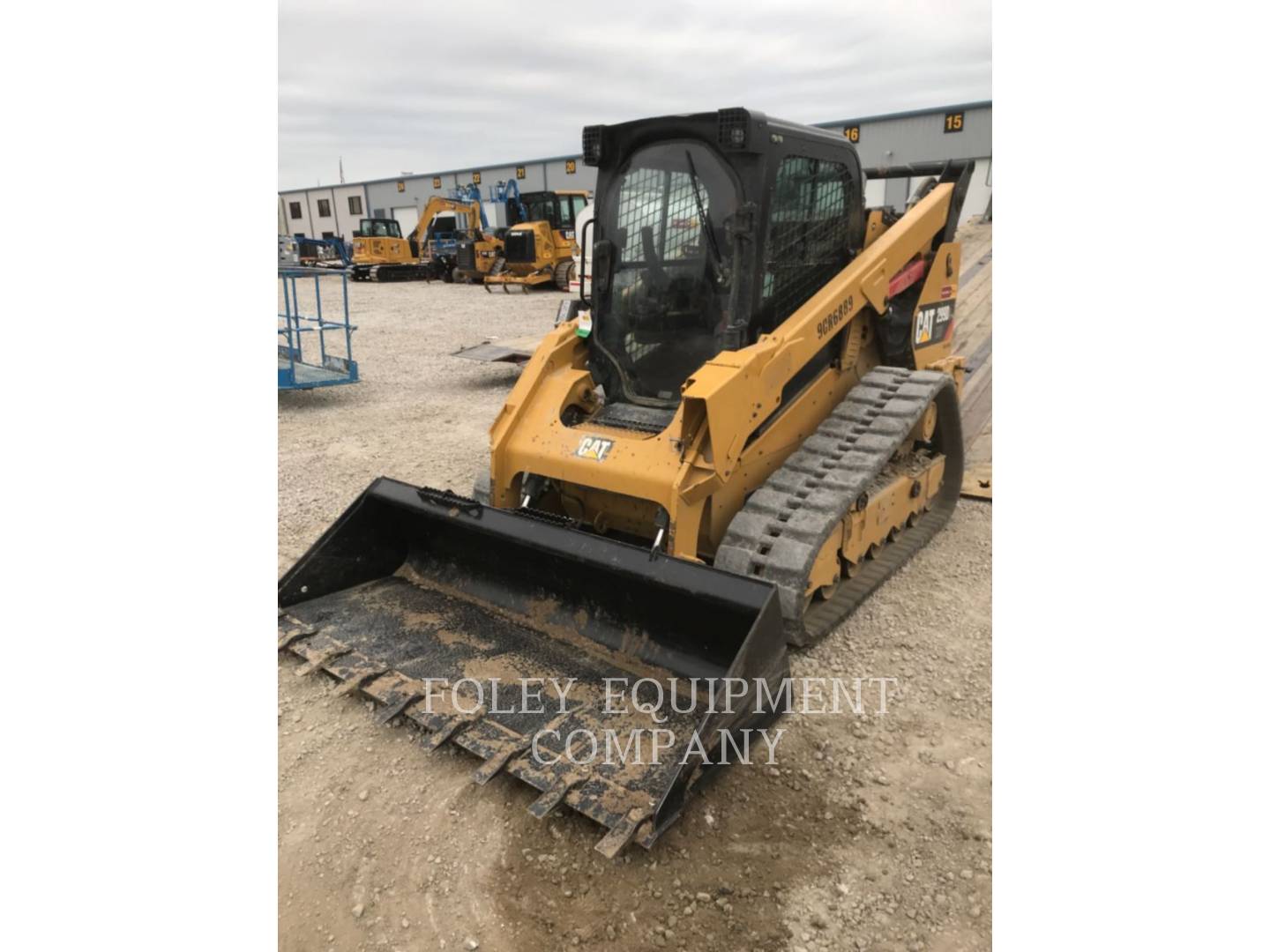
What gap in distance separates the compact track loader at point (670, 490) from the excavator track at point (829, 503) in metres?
0.01

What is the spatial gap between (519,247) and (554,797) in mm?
19075

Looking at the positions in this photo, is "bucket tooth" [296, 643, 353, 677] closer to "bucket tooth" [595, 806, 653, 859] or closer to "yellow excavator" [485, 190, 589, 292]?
"bucket tooth" [595, 806, 653, 859]

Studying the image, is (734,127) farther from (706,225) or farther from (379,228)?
(379,228)

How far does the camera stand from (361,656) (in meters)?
3.44

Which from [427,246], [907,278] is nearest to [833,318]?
[907,278]

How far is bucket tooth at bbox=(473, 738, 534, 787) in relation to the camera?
2.74m

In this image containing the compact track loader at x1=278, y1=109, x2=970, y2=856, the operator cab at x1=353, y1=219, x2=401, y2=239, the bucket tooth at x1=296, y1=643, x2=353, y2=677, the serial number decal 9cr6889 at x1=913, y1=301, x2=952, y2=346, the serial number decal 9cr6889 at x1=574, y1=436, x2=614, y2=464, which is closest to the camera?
the compact track loader at x1=278, y1=109, x2=970, y2=856

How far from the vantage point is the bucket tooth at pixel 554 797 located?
2553 millimetres

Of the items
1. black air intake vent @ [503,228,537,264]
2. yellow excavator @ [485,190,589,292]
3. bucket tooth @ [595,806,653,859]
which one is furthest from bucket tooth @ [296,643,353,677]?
black air intake vent @ [503,228,537,264]

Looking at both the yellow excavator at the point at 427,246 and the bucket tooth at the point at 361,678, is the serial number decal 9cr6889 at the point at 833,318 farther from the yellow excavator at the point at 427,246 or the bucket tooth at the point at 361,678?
the yellow excavator at the point at 427,246

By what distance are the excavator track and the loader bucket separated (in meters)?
0.42

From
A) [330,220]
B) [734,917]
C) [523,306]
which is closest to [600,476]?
[734,917]

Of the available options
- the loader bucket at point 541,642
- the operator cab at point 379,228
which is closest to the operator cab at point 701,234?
the loader bucket at point 541,642

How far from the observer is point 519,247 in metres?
20.2
